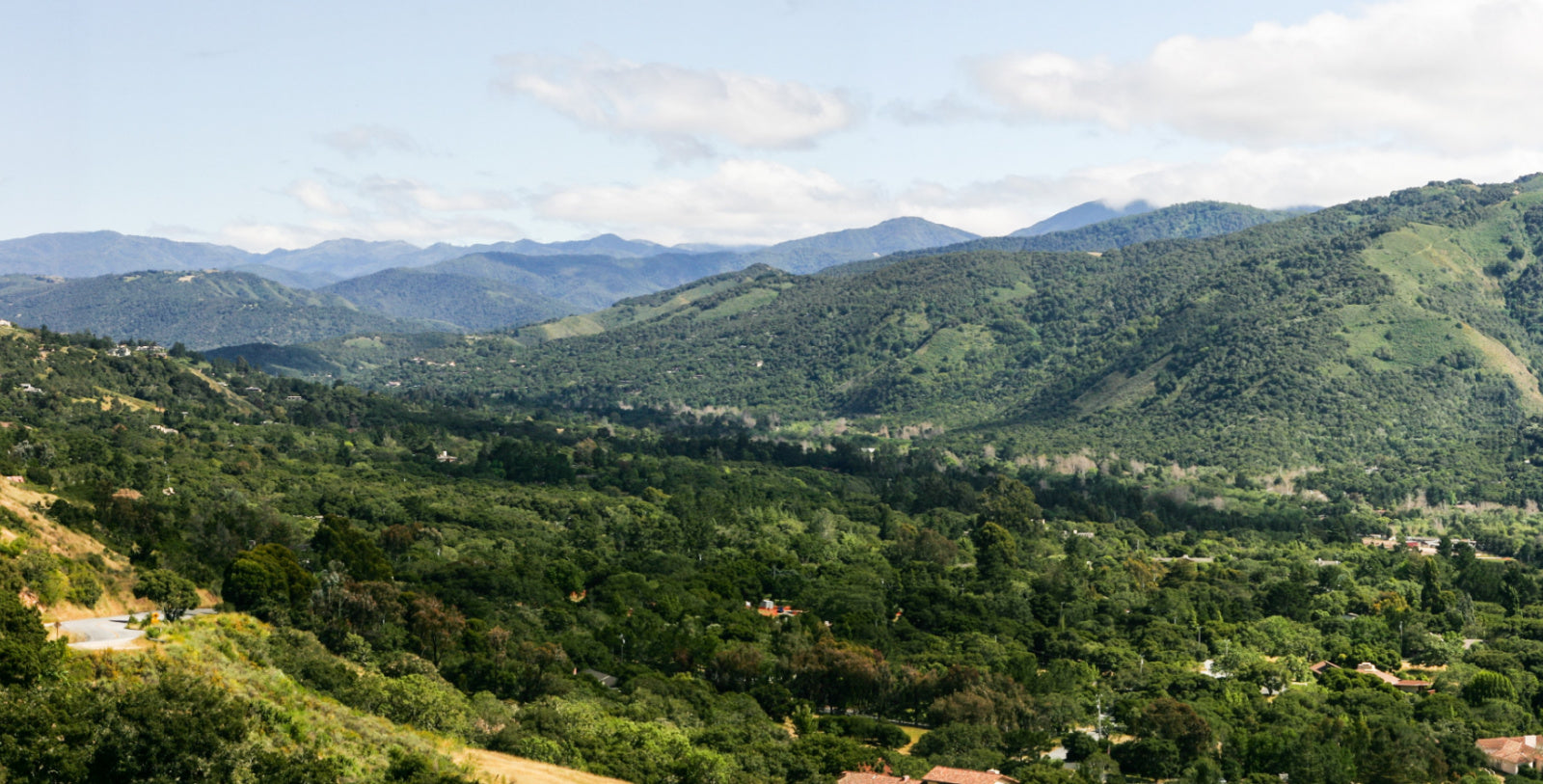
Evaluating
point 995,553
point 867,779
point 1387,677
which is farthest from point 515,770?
point 995,553

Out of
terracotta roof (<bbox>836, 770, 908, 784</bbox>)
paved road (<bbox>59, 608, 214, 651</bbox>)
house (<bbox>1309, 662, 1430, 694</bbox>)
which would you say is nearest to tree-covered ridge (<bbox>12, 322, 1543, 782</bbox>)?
terracotta roof (<bbox>836, 770, 908, 784</bbox>)

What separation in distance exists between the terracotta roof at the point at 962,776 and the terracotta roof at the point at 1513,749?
2658cm

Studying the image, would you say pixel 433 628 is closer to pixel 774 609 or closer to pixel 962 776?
pixel 962 776

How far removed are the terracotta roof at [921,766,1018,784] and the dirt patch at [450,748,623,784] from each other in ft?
46.5

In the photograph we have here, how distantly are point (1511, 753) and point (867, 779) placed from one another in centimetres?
3390

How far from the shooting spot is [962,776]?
185ft

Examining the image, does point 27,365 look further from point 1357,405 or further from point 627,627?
point 1357,405

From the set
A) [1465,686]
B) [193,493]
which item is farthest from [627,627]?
[1465,686]

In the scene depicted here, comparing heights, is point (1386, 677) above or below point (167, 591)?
below

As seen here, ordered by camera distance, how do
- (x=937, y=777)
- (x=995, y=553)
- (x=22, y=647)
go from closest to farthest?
(x=22, y=647)
(x=937, y=777)
(x=995, y=553)

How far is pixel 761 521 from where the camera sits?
12444cm

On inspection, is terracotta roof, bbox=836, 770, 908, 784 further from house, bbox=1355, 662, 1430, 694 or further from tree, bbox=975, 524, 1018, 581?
tree, bbox=975, 524, 1018, 581

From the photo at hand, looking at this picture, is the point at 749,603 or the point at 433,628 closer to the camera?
the point at 433,628

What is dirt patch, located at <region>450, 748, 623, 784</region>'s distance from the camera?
4631 centimetres
